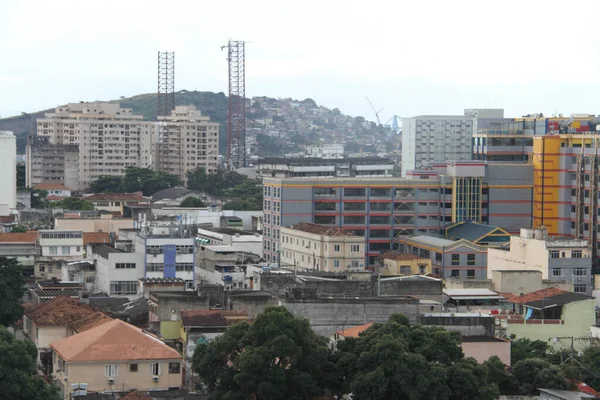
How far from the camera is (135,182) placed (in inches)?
6457

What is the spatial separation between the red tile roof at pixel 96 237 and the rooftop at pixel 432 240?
18.5 metres

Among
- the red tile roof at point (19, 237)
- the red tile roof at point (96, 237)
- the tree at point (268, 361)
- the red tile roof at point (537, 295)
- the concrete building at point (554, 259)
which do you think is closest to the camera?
the tree at point (268, 361)

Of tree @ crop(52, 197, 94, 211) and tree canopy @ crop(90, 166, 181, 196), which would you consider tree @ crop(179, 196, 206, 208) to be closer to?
tree @ crop(52, 197, 94, 211)

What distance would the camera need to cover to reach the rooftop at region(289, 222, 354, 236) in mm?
82562

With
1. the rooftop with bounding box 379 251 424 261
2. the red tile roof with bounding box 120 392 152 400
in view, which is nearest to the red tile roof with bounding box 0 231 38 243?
the rooftop with bounding box 379 251 424 261

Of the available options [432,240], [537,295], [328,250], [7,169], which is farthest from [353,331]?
[7,169]

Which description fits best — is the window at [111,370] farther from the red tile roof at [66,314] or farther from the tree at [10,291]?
the tree at [10,291]

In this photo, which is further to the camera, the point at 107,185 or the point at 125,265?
the point at 107,185

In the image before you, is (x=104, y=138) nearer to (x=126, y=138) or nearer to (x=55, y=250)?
(x=126, y=138)

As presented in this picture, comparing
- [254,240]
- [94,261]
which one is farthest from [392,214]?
[94,261]

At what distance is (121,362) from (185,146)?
145138 millimetres

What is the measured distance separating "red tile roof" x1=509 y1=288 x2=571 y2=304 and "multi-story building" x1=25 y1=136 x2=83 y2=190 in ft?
388

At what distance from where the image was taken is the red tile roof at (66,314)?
54406 mm

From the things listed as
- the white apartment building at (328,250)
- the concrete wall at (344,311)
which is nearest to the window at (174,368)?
the concrete wall at (344,311)
